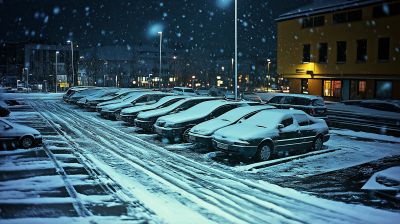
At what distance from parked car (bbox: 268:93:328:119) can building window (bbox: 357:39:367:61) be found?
1961 cm

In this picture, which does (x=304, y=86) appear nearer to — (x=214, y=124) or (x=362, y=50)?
(x=362, y=50)

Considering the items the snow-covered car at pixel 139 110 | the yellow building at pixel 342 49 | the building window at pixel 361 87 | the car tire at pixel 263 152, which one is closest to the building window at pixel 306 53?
the yellow building at pixel 342 49

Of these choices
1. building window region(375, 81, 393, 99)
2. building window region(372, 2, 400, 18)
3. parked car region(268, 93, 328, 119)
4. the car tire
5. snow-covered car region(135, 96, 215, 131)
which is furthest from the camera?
building window region(375, 81, 393, 99)

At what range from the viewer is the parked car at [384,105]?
27.0m

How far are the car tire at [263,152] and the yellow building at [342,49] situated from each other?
29276mm

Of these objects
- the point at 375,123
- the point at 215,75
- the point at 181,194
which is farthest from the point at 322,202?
the point at 215,75

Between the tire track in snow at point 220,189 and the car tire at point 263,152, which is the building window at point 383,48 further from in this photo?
the tire track in snow at point 220,189

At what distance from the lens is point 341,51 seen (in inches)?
1535

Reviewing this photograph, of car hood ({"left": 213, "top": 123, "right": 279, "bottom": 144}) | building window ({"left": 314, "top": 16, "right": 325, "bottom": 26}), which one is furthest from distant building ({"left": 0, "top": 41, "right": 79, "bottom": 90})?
car hood ({"left": 213, "top": 123, "right": 279, "bottom": 144})

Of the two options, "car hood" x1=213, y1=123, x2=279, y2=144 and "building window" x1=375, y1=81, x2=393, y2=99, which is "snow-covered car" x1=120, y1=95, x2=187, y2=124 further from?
"building window" x1=375, y1=81, x2=393, y2=99

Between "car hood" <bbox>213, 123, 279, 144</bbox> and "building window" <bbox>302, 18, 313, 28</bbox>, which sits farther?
"building window" <bbox>302, 18, 313, 28</bbox>

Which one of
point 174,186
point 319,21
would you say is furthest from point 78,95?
point 319,21

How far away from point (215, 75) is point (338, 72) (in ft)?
248

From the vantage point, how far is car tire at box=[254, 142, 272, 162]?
10.3 metres
